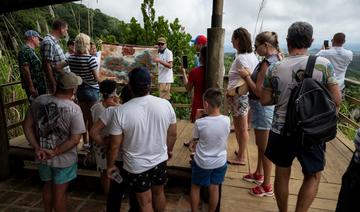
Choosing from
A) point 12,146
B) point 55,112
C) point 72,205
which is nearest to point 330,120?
point 55,112

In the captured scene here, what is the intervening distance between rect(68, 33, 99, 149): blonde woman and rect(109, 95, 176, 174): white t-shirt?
5.61ft

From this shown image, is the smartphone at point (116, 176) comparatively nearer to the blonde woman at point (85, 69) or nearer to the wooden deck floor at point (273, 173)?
the wooden deck floor at point (273, 173)

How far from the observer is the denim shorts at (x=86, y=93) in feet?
13.0

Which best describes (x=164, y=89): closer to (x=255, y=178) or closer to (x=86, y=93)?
(x=86, y=93)

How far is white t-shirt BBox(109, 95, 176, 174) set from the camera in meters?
2.32

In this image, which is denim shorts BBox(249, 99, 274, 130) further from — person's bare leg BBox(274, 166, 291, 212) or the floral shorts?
person's bare leg BBox(274, 166, 291, 212)

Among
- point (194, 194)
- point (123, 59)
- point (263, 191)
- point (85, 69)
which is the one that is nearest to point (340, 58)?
point (263, 191)

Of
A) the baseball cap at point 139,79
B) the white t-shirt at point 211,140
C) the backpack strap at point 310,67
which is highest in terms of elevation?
the backpack strap at point 310,67

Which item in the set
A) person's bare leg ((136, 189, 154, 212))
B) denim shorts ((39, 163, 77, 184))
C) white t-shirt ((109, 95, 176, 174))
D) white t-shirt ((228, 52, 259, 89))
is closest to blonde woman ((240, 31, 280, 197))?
white t-shirt ((228, 52, 259, 89))

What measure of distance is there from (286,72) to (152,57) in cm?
293

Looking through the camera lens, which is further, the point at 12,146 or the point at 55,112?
the point at 12,146

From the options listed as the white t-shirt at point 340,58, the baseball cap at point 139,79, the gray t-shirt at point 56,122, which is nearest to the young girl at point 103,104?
the gray t-shirt at point 56,122

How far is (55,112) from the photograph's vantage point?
2.70m

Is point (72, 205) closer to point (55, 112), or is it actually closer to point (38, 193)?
point (38, 193)
